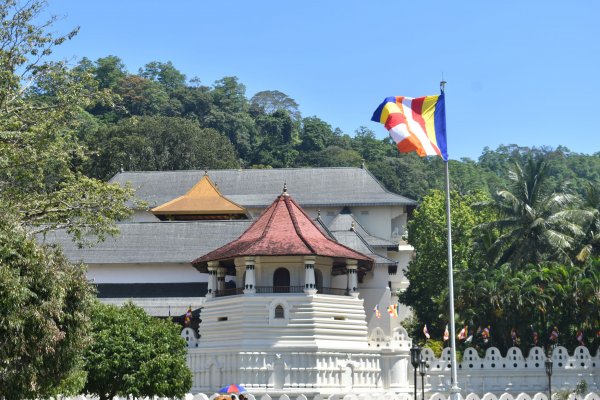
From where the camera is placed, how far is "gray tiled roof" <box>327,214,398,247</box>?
Result: 6357 centimetres

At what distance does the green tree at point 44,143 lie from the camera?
28.1 meters

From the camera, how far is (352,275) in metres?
47.9

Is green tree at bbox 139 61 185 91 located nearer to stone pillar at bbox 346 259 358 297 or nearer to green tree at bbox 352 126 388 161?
green tree at bbox 352 126 388 161

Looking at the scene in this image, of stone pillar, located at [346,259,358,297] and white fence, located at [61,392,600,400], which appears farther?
stone pillar, located at [346,259,358,297]

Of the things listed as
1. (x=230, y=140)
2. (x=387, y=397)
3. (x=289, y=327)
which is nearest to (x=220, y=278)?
(x=289, y=327)

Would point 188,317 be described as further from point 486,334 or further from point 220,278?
point 486,334

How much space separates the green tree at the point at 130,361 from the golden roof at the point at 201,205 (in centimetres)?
2908

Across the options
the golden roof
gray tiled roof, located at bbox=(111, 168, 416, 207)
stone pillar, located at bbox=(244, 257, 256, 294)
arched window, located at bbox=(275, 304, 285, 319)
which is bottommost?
arched window, located at bbox=(275, 304, 285, 319)

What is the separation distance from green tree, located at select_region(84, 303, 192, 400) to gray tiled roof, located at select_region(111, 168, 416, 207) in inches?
1326

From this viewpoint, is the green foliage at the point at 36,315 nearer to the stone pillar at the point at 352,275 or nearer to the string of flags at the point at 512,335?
the stone pillar at the point at 352,275

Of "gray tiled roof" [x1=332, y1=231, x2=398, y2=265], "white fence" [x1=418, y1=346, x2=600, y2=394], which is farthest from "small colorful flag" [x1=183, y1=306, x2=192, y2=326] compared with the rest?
"white fence" [x1=418, y1=346, x2=600, y2=394]

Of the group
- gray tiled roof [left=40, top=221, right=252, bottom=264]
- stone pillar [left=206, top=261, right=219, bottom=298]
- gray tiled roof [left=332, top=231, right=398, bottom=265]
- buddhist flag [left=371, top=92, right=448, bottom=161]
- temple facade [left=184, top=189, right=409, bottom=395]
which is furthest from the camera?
gray tiled roof [left=332, top=231, right=398, bottom=265]

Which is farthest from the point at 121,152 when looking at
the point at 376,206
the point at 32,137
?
the point at 32,137

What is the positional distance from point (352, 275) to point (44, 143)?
21.5 meters
